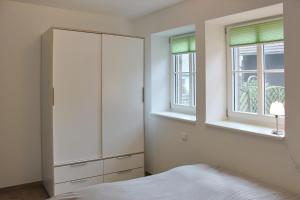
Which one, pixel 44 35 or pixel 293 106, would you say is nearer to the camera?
pixel 293 106

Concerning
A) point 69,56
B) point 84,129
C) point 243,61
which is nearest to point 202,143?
point 243,61

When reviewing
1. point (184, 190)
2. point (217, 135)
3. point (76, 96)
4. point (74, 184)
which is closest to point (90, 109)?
point (76, 96)

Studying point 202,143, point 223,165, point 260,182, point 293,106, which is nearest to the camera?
point 293,106

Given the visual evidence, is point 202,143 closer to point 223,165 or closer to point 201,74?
point 223,165

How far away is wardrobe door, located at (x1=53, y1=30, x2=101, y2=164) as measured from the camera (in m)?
3.29

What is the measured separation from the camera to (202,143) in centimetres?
319

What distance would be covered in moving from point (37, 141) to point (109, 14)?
1955 mm

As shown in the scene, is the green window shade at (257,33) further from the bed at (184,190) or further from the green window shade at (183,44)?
the bed at (184,190)

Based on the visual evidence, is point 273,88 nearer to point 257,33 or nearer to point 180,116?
point 257,33

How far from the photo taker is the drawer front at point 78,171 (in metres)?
3.30

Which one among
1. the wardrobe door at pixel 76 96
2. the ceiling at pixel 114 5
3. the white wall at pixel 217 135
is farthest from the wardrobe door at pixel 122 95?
the ceiling at pixel 114 5

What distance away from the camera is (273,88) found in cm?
282

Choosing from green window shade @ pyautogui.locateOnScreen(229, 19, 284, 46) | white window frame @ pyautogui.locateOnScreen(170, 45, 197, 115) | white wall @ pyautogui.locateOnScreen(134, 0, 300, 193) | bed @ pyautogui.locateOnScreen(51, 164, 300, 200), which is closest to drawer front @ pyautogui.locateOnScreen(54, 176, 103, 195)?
white wall @ pyautogui.locateOnScreen(134, 0, 300, 193)

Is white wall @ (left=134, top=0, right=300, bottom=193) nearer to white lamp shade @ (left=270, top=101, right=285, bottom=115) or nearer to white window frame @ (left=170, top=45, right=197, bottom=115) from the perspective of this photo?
white lamp shade @ (left=270, top=101, right=285, bottom=115)
